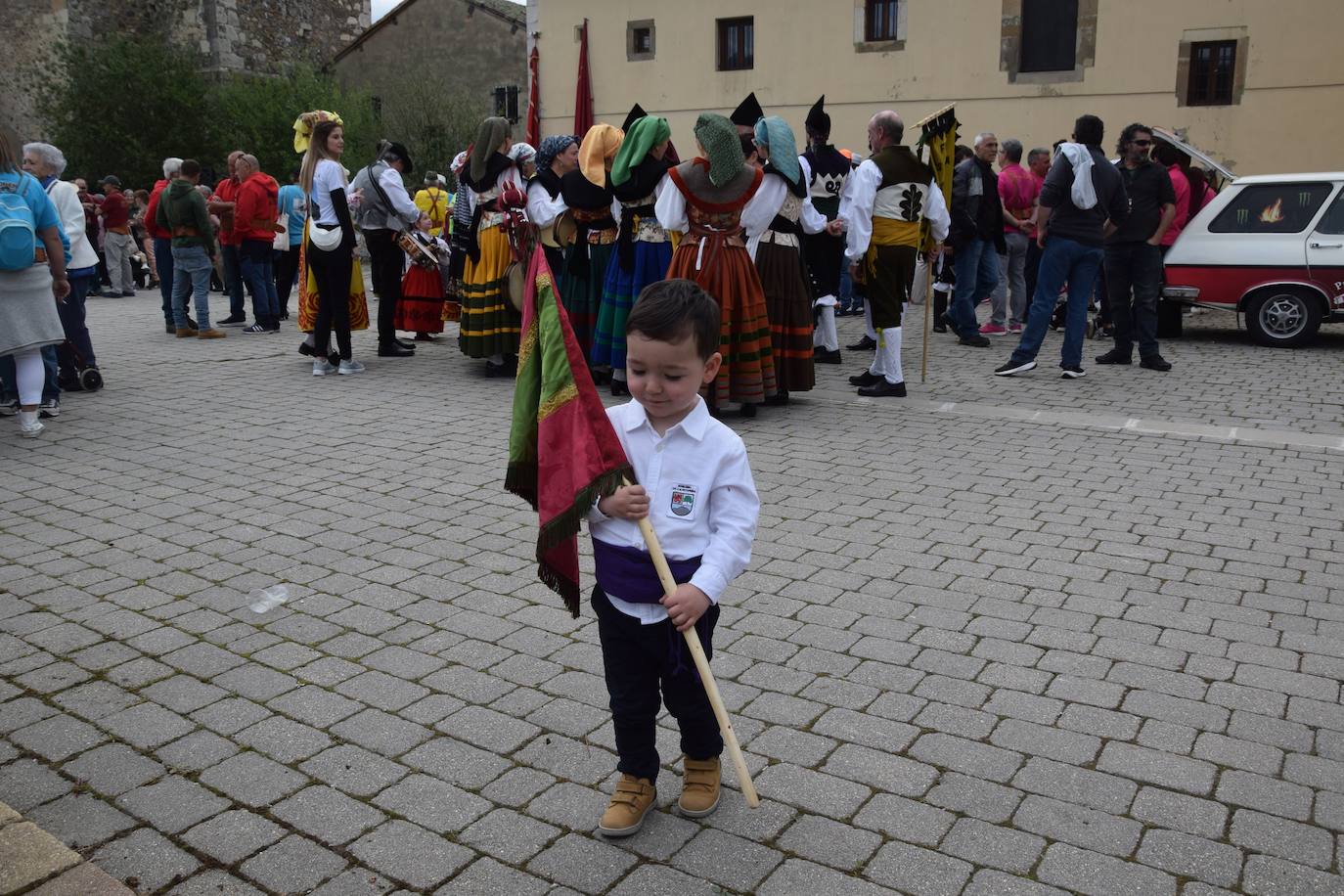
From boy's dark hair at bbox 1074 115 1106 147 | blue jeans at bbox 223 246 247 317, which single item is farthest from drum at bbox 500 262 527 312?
blue jeans at bbox 223 246 247 317

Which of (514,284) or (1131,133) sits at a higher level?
(1131,133)

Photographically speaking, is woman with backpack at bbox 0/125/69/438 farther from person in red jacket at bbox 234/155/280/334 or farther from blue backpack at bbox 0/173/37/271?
person in red jacket at bbox 234/155/280/334

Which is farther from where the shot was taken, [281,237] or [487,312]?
[281,237]

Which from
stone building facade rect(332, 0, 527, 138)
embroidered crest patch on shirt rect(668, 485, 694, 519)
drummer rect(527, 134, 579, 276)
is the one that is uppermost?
stone building facade rect(332, 0, 527, 138)

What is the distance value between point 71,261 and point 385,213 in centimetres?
279

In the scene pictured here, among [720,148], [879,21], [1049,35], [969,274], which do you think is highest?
[879,21]

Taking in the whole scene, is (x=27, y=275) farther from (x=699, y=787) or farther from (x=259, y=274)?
(x=699, y=787)

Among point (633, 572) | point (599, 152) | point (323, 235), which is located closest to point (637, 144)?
point (599, 152)

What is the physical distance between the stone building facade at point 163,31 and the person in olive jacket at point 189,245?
21770mm

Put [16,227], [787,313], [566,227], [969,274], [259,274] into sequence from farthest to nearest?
[259,274] → [969,274] → [566,227] → [787,313] → [16,227]

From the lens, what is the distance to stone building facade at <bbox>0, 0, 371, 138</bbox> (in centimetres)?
3059

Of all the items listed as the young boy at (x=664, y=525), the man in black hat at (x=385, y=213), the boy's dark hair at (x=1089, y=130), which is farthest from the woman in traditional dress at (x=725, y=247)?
the young boy at (x=664, y=525)

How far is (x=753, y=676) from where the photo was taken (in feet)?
12.6

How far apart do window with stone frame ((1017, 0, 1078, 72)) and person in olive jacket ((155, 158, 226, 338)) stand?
55.5 feet
